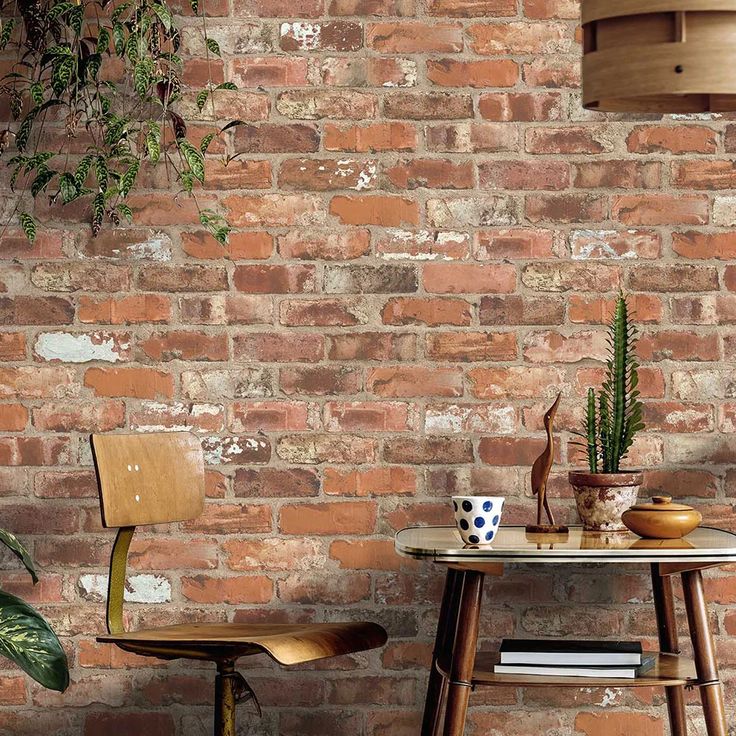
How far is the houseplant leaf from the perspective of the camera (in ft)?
6.89

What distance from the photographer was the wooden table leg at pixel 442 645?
2.36 metres

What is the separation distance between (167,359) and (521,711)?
1148 millimetres

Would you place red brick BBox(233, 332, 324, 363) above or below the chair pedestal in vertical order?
above

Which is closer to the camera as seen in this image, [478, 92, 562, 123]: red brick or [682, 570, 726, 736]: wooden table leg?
[682, 570, 726, 736]: wooden table leg

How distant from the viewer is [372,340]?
267 centimetres

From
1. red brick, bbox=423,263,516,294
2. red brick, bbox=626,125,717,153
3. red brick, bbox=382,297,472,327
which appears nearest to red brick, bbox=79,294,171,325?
red brick, bbox=382,297,472,327

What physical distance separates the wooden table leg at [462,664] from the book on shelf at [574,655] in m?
0.11

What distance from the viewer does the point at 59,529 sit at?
8.78 feet

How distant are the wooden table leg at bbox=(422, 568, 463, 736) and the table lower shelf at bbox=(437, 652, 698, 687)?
0.14 metres

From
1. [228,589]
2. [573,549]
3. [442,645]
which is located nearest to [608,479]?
[573,549]

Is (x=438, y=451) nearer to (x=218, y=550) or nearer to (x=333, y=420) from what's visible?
(x=333, y=420)

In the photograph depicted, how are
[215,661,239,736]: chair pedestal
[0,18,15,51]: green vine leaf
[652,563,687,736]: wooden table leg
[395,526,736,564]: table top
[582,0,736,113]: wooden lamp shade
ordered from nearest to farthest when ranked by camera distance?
[582,0,736,113]: wooden lamp shade < [395,526,736,564]: table top < [215,661,239,736]: chair pedestal < [652,563,687,736]: wooden table leg < [0,18,15,51]: green vine leaf

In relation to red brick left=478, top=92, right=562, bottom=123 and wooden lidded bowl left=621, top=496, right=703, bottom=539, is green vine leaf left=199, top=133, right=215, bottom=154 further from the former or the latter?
wooden lidded bowl left=621, top=496, right=703, bottom=539

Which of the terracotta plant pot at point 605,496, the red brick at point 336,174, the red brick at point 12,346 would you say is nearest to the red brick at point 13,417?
the red brick at point 12,346
